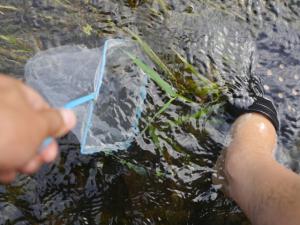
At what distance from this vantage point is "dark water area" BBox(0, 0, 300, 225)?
1877 millimetres

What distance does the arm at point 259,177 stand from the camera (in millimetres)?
1566

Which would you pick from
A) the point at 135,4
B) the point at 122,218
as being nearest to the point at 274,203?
the point at 122,218

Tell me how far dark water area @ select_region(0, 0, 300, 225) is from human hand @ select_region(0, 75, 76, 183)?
1.07m

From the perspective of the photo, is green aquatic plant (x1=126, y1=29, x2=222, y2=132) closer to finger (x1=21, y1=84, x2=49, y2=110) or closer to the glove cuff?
the glove cuff

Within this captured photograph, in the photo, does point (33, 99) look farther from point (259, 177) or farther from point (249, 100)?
point (249, 100)

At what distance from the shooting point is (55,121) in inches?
32.4

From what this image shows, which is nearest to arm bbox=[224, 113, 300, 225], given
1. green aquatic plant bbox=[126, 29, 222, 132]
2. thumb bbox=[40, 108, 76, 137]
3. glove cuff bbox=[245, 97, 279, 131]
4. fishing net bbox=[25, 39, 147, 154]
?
glove cuff bbox=[245, 97, 279, 131]

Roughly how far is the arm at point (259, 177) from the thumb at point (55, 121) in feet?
3.14

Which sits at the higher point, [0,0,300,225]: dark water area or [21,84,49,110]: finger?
[21,84,49,110]: finger

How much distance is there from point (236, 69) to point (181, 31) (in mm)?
359

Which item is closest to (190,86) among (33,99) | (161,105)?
(161,105)

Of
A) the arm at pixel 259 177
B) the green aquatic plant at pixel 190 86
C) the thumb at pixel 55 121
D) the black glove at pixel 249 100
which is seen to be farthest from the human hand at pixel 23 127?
the black glove at pixel 249 100

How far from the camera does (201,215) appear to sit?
78.8 inches

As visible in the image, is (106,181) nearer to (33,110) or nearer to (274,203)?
(274,203)
